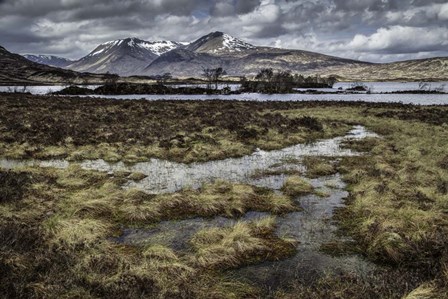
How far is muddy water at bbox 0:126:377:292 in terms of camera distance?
8.44 m

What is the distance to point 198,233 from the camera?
9883 millimetres

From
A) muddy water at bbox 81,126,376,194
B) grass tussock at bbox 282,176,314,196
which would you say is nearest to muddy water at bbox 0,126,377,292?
muddy water at bbox 81,126,376,194

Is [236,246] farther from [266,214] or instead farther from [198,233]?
[266,214]

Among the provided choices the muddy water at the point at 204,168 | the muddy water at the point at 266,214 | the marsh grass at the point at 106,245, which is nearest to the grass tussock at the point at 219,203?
the marsh grass at the point at 106,245

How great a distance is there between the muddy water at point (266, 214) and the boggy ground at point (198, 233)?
37cm

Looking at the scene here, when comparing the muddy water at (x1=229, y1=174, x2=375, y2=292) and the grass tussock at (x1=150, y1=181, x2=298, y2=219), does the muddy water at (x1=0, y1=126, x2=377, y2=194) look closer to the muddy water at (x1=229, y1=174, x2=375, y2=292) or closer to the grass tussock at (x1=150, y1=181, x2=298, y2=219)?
the grass tussock at (x1=150, y1=181, x2=298, y2=219)

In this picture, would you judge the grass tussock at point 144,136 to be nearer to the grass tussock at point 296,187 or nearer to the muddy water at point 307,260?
the grass tussock at point 296,187

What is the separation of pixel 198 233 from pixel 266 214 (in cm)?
310

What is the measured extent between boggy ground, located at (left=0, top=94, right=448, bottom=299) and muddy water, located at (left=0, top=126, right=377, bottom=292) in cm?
37

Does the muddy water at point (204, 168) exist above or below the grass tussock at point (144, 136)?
below

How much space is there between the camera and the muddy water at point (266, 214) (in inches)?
332

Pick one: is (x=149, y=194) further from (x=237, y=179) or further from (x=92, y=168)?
(x=92, y=168)

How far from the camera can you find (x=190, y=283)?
7395 mm

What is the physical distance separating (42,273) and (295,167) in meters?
13.7
